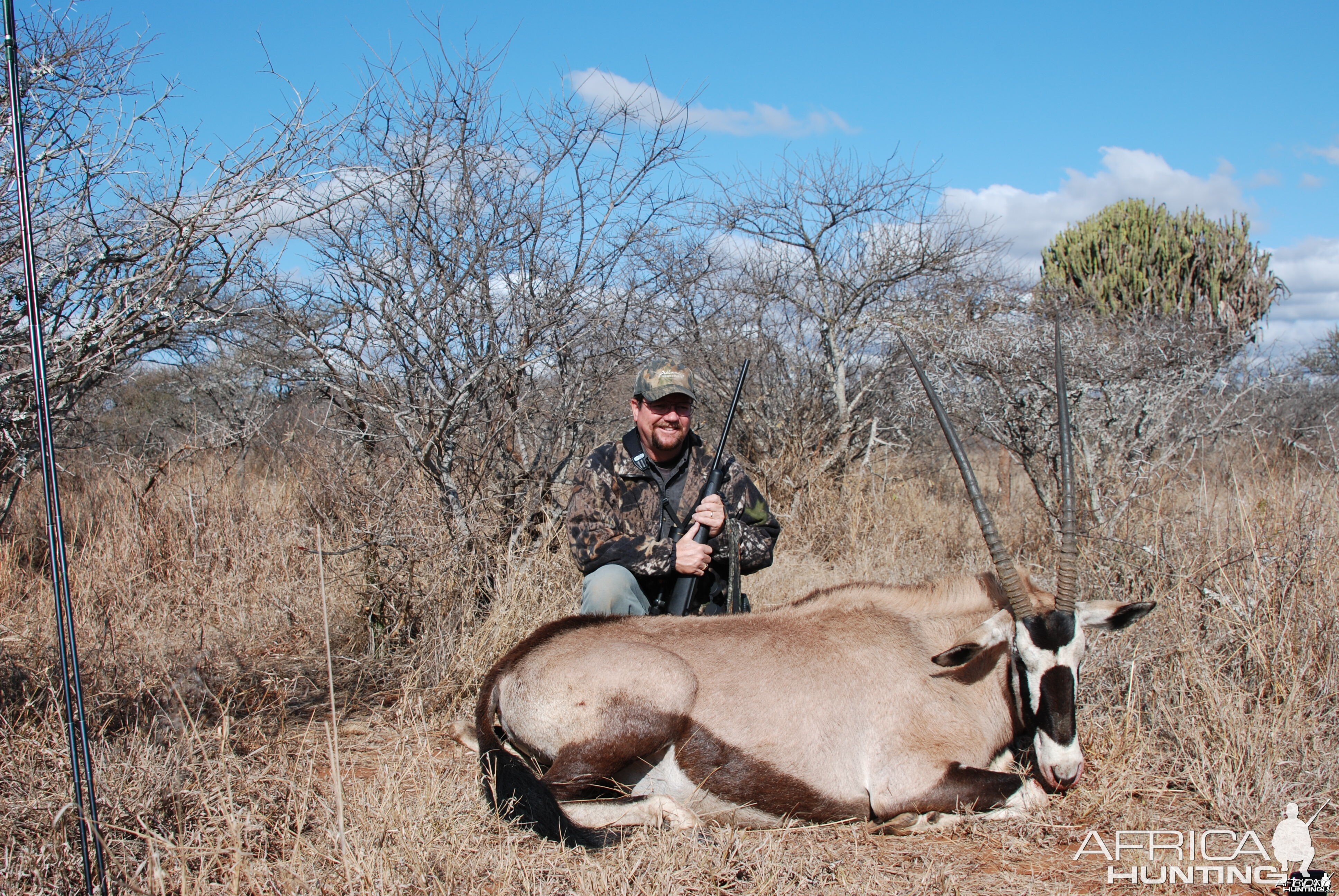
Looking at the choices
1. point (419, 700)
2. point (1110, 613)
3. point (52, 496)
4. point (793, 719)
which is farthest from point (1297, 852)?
point (52, 496)

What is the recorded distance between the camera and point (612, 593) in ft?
14.2

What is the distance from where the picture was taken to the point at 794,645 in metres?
3.56

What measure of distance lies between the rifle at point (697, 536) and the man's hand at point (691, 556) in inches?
1.6

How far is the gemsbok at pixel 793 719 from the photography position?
3.27m

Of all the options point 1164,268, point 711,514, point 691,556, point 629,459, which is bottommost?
point 691,556

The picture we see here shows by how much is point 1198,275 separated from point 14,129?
16.6 meters

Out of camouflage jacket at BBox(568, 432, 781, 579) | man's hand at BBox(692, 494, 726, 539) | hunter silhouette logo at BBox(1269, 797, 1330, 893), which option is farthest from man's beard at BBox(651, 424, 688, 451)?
hunter silhouette logo at BBox(1269, 797, 1330, 893)

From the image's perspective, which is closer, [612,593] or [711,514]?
[612,593]

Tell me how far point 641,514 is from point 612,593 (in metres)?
0.61

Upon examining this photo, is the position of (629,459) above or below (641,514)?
above

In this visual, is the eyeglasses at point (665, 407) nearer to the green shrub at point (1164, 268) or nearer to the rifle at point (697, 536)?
the rifle at point (697, 536)

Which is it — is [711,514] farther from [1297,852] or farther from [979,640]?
[1297,852]

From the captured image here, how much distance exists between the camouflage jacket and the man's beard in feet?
0.53

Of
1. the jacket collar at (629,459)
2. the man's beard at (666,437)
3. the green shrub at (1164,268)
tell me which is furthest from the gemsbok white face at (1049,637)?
the green shrub at (1164,268)
